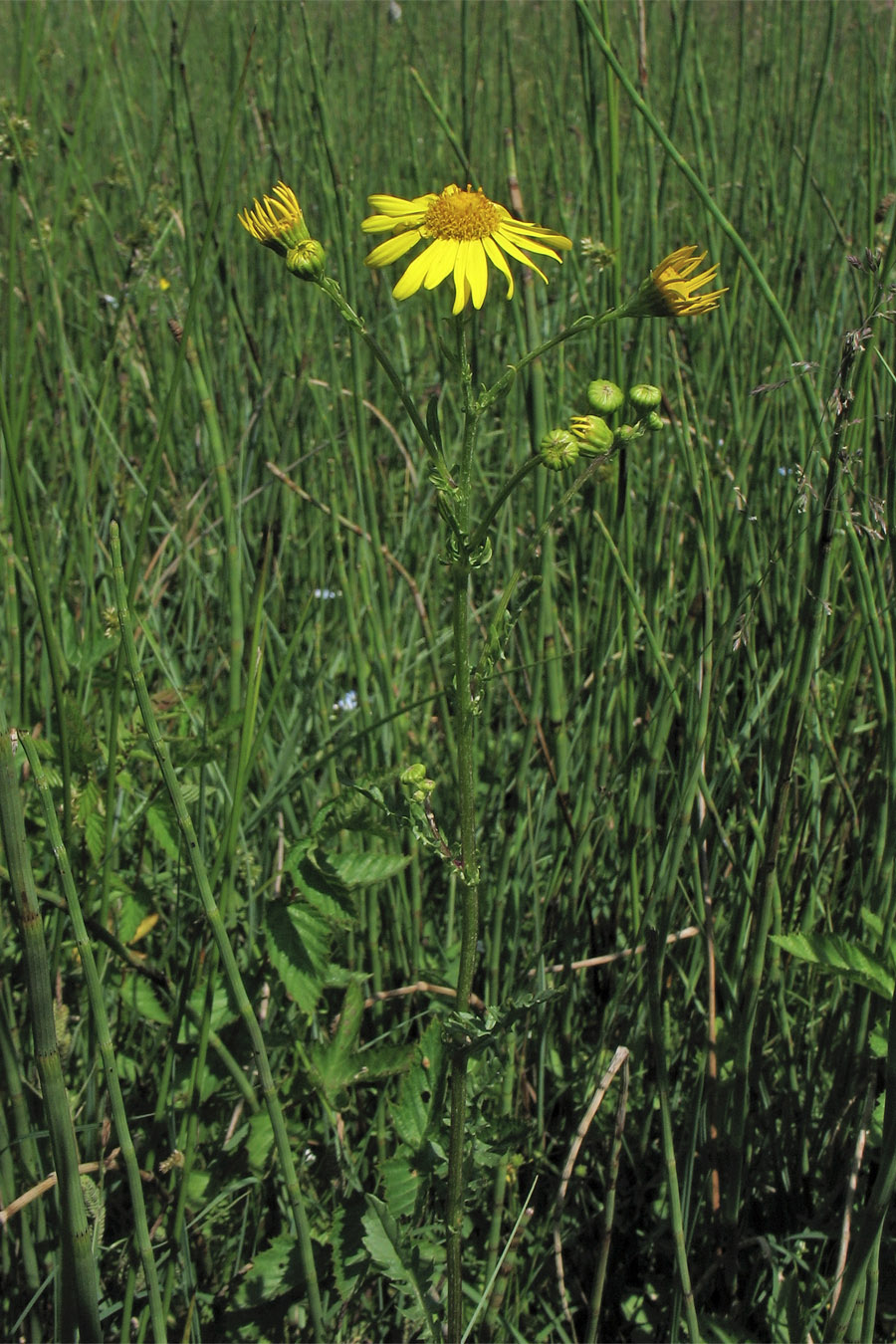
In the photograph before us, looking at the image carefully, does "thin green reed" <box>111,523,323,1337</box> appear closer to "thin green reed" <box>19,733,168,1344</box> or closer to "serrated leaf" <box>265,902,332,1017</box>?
"thin green reed" <box>19,733,168,1344</box>

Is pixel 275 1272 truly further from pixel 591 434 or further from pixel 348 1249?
pixel 591 434

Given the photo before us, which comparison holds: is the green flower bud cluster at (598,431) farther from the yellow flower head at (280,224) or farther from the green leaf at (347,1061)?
the green leaf at (347,1061)

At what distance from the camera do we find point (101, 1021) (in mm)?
640

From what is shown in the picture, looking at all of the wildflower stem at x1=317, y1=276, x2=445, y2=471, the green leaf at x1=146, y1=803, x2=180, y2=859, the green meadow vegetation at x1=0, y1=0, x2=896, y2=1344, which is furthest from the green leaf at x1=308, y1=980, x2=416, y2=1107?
the wildflower stem at x1=317, y1=276, x2=445, y2=471

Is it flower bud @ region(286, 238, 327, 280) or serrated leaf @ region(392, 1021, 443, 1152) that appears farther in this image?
serrated leaf @ region(392, 1021, 443, 1152)

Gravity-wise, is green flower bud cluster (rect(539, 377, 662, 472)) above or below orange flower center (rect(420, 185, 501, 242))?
below

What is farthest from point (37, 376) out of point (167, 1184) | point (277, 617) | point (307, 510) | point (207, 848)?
point (167, 1184)

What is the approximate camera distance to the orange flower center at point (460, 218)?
0.74m

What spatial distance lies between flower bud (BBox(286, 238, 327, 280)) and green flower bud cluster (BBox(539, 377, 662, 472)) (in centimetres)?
21

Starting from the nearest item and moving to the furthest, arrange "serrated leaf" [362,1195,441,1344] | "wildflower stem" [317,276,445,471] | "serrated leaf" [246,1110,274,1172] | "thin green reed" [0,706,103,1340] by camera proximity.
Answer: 1. "thin green reed" [0,706,103,1340]
2. "wildflower stem" [317,276,445,471]
3. "serrated leaf" [362,1195,441,1344]
4. "serrated leaf" [246,1110,274,1172]

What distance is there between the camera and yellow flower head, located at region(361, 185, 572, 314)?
2.31ft

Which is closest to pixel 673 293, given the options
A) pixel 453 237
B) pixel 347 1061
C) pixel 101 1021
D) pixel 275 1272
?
pixel 453 237

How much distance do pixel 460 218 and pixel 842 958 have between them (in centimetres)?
69

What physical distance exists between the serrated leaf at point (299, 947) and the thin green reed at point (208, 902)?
0.68 feet
